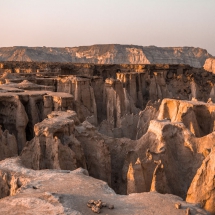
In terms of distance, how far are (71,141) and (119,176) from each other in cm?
190

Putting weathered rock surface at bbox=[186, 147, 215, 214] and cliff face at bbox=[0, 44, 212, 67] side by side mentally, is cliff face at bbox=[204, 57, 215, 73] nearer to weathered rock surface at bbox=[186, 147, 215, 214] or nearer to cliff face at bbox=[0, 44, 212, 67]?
cliff face at bbox=[0, 44, 212, 67]

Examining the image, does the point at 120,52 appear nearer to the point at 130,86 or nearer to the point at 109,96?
the point at 130,86

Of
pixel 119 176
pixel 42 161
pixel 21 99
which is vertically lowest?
pixel 119 176

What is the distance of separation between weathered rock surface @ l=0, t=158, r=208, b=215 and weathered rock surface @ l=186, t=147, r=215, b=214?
0.53 metres

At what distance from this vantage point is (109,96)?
68.4 feet

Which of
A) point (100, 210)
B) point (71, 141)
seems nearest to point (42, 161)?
point (71, 141)

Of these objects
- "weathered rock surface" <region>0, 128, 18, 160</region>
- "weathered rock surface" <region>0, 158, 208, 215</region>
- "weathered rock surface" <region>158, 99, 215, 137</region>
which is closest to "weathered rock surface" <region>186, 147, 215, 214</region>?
"weathered rock surface" <region>0, 158, 208, 215</region>

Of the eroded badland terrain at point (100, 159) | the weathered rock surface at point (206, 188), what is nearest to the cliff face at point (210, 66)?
the eroded badland terrain at point (100, 159)

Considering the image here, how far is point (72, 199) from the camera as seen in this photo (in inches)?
214

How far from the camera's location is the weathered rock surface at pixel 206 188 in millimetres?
5992

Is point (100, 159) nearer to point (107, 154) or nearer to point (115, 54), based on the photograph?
point (107, 154)

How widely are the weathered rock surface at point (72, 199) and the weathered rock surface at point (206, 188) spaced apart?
534 millimetres

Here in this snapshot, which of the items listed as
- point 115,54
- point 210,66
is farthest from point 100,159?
point 115,54

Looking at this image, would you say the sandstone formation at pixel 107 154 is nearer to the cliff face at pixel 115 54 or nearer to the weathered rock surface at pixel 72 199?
the weathered rock surface at pixel 72 199
